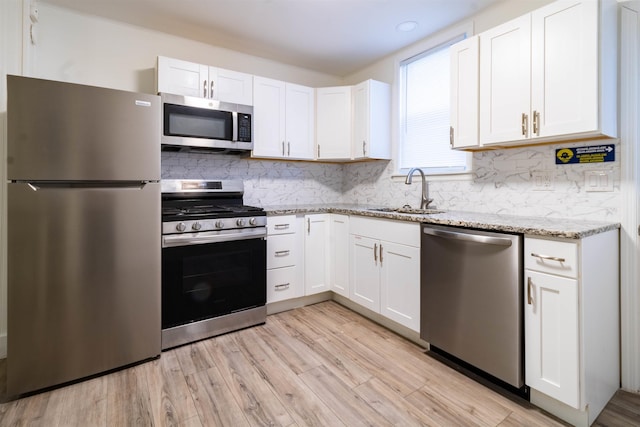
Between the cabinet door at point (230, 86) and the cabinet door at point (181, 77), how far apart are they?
62 millimetres

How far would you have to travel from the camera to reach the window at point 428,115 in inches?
110

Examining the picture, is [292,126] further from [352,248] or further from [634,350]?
[634,350]

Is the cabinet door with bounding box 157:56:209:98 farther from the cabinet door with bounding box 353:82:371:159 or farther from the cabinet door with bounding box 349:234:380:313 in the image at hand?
the cabinet door with bounding box 349:234:380:313

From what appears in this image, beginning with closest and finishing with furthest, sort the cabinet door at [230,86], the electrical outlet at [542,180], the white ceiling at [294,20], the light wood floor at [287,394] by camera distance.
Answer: the light wood floor at [287,394] < the electrical outlet at [542,180] < the white ceiling at [294,20] < the cabinet door at [230,86]

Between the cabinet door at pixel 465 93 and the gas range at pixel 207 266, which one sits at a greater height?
the cabinet door at pixel 465 93

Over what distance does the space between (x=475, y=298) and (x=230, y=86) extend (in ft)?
8.54

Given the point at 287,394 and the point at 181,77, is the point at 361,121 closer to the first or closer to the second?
the point at 181,77

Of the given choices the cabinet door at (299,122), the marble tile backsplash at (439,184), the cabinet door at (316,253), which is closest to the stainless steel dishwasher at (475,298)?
the marble tile backsplash at (439,184)

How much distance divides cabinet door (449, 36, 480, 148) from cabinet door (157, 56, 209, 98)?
204cm

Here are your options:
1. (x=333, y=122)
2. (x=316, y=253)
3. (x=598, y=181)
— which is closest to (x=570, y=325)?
(x=598, y=181)

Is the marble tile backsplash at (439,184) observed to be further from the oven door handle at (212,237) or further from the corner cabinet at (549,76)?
the oven door handle at (212,237)

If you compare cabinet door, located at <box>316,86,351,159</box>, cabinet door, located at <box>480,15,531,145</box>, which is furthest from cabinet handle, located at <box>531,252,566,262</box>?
cabinet door, located at <box>316,86,351,159</box>

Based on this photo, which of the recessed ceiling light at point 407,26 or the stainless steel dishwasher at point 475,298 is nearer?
the stainless steel dishwasher at point 475,298

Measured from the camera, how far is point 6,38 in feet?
6.86
